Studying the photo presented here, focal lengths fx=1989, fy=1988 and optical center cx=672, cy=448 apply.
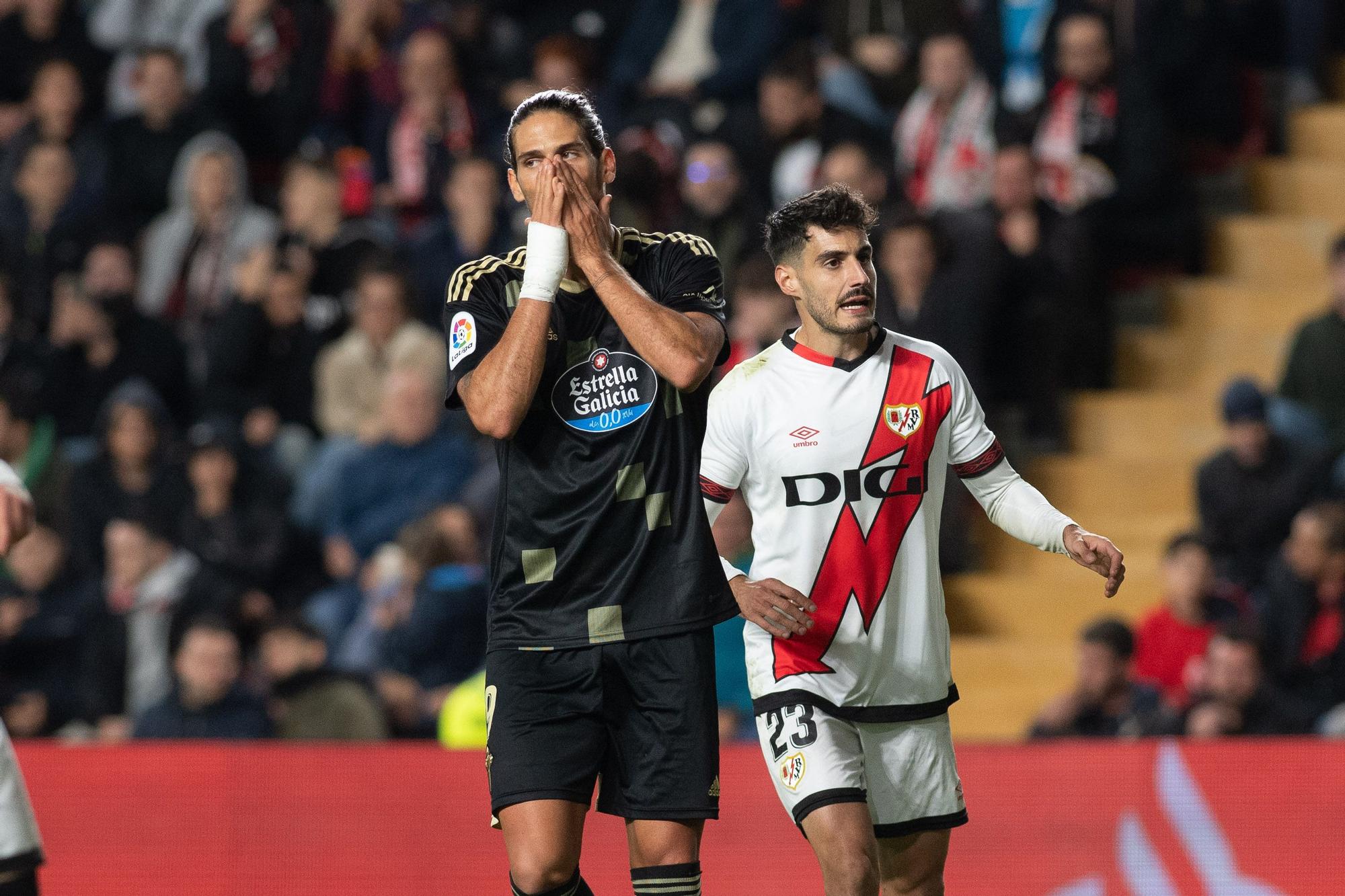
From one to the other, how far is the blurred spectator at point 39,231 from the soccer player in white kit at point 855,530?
25.2 ft

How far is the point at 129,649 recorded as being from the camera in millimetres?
10016

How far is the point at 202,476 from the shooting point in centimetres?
1053

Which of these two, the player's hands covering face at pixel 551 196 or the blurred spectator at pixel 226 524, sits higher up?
the player's hands covering face at pixel 551 196

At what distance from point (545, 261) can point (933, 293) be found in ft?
16.6

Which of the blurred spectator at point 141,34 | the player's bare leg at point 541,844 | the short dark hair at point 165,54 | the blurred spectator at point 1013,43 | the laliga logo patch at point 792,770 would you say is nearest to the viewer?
the player's bare leg at point 541,844

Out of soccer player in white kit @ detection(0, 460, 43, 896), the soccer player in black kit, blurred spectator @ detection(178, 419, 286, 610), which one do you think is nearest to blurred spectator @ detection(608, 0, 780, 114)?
blurred spectator @ detection(178, 419, 286, 610)

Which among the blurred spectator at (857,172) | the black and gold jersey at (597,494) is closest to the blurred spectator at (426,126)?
the blurred spectator at (857,172)

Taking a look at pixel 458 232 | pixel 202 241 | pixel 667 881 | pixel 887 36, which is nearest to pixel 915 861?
pixel 667 881

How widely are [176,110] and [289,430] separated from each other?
8.73ft

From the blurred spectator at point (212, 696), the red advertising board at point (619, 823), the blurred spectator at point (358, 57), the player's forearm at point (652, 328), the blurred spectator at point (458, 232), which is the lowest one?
the red advertising board at point (619, 823)

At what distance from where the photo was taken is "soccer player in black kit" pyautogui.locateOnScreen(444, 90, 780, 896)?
4859 mm

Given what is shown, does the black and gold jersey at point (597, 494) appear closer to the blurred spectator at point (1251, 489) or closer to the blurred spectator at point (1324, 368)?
the blurred spectator at point (1251, 489)

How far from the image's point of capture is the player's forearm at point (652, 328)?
4.73 metres

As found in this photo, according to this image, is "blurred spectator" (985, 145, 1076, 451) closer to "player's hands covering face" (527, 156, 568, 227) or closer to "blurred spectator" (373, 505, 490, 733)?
"blurred spectator" (373, 505, 490, 733)
